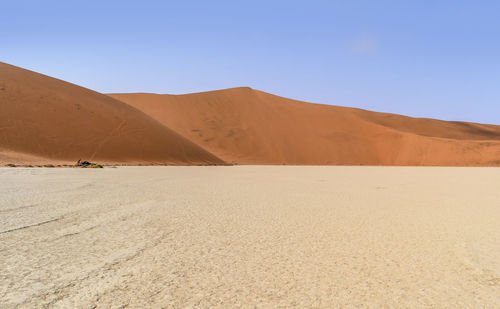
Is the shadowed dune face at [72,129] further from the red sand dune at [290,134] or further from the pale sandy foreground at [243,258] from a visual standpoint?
the pale sandy foreground at [243,258]

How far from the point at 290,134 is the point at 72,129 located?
30025 millimetres

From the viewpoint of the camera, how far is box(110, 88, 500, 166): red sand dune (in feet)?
160

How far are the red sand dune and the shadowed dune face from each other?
13.0 metres

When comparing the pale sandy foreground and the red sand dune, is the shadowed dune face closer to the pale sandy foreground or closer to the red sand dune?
the red sand dune

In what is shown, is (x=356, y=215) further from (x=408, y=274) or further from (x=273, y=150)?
(x=273, y=150)

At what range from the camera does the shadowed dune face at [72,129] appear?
26.8 meters

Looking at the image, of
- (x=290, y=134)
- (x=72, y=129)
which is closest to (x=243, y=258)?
(x=72, y=129)

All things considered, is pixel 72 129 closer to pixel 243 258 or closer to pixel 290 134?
pixel 290 134

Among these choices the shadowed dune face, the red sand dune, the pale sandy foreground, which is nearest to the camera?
the pale sandy foreground

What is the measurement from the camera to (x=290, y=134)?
53.7 meters

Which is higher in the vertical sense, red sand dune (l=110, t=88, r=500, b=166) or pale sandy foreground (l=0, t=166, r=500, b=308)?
red sand dune (l=110, t=88, r=500, b=166)

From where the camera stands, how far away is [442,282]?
2514mm

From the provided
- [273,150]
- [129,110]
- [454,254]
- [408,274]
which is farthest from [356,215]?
[273,150]

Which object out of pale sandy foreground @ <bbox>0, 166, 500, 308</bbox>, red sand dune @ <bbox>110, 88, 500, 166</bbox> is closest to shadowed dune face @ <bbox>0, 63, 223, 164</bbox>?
red sand dune @ <bbox>110, 88, 500, 166</bbox>
